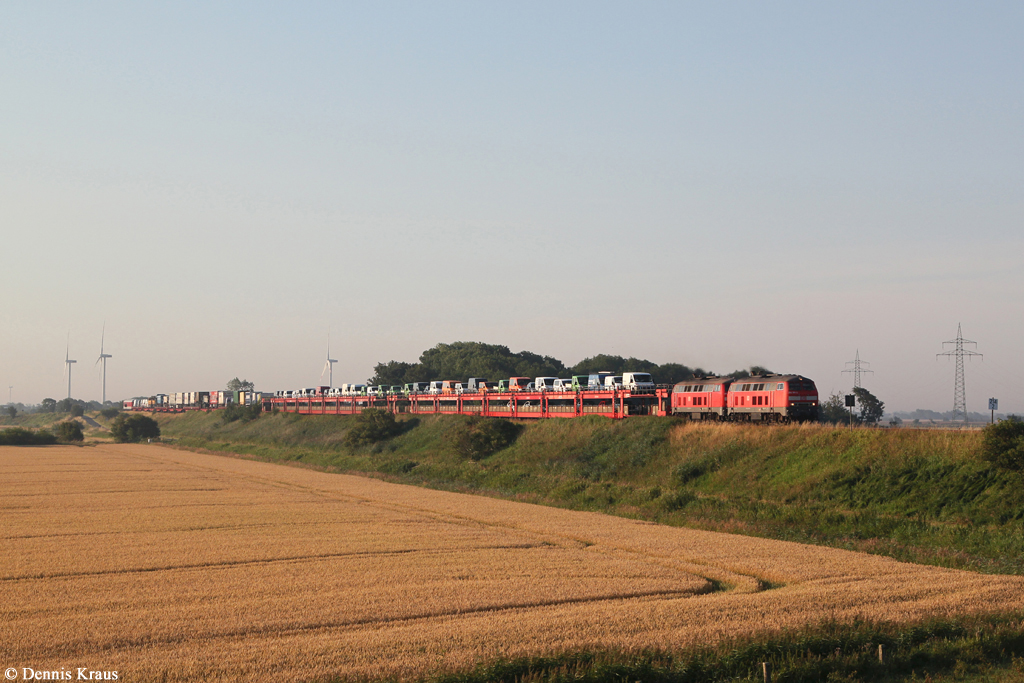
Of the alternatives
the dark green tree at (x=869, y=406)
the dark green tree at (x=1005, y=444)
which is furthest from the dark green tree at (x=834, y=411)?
the dark green tree at (x=1005, y=444)

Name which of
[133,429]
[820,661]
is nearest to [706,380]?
[820,661]

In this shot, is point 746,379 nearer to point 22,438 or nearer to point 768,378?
point 768,378

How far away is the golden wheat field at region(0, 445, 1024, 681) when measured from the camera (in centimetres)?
2066

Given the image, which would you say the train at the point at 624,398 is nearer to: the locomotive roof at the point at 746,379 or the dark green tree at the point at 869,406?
the locomotive roof at the point at 746,379

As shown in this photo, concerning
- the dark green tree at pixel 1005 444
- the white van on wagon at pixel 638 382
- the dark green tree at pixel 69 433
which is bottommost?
the dark green tree at pixel 69 433

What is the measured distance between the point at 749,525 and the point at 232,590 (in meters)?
28.6

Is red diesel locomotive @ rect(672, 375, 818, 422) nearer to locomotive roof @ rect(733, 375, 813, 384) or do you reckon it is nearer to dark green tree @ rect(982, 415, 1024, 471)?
locomotive roof @ rect(733, 375, 813, 384)

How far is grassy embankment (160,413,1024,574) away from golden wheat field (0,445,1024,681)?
3.94 m

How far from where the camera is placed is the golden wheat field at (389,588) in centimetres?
2066

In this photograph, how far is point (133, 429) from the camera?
162m

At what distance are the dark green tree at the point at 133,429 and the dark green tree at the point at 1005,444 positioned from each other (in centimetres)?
15715

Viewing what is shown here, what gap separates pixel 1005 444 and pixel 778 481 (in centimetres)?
1391

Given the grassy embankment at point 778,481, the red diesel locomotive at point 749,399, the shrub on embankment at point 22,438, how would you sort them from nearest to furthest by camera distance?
the grassy embankment at point 778,481 < the red diesel locomotive at point 749,399 < the shrub on embankment at point 22,438

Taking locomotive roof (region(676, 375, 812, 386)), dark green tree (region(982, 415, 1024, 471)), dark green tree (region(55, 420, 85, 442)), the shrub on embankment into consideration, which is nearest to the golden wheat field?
dark green tree (region(982, 415, 1024, 471))
